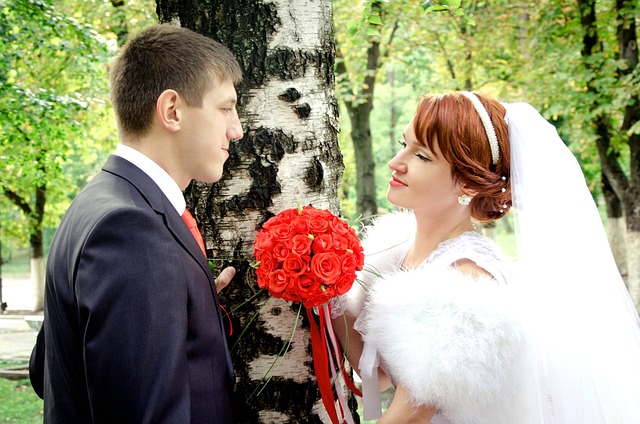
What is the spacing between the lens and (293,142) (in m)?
2.70

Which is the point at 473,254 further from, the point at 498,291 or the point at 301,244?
the point at 301,244

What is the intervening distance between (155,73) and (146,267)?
719mm

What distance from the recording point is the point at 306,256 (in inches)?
94.3

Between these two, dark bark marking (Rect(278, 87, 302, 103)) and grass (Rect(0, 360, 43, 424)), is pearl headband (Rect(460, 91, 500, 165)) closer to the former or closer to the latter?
dark bark marking (Rect(278, 87, 302, 103))

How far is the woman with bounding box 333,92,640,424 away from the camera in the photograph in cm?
249

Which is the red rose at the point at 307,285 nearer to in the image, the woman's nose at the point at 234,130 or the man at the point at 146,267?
the man at the point at 146,267

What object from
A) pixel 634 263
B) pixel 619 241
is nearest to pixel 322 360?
pixel 634 263

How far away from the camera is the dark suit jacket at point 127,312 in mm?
1735

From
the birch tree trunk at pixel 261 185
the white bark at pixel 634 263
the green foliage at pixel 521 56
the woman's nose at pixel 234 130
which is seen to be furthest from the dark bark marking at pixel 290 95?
the white bark at pixel 634 263

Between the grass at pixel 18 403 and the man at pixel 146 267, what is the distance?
24.4 feet

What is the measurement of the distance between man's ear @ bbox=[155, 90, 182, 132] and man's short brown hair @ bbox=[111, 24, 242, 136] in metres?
0.02

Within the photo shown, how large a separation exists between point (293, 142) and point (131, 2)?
40.2 ft

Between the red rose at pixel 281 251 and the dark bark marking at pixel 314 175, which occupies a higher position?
the dark bark marking at pixel 314 175

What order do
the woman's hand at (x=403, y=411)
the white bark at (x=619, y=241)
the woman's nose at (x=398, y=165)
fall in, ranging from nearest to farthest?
the woman's hand at (x=403, y=411)
the woman's nose at (x=398, y=165)
the white bark at (x=619, y=241)
